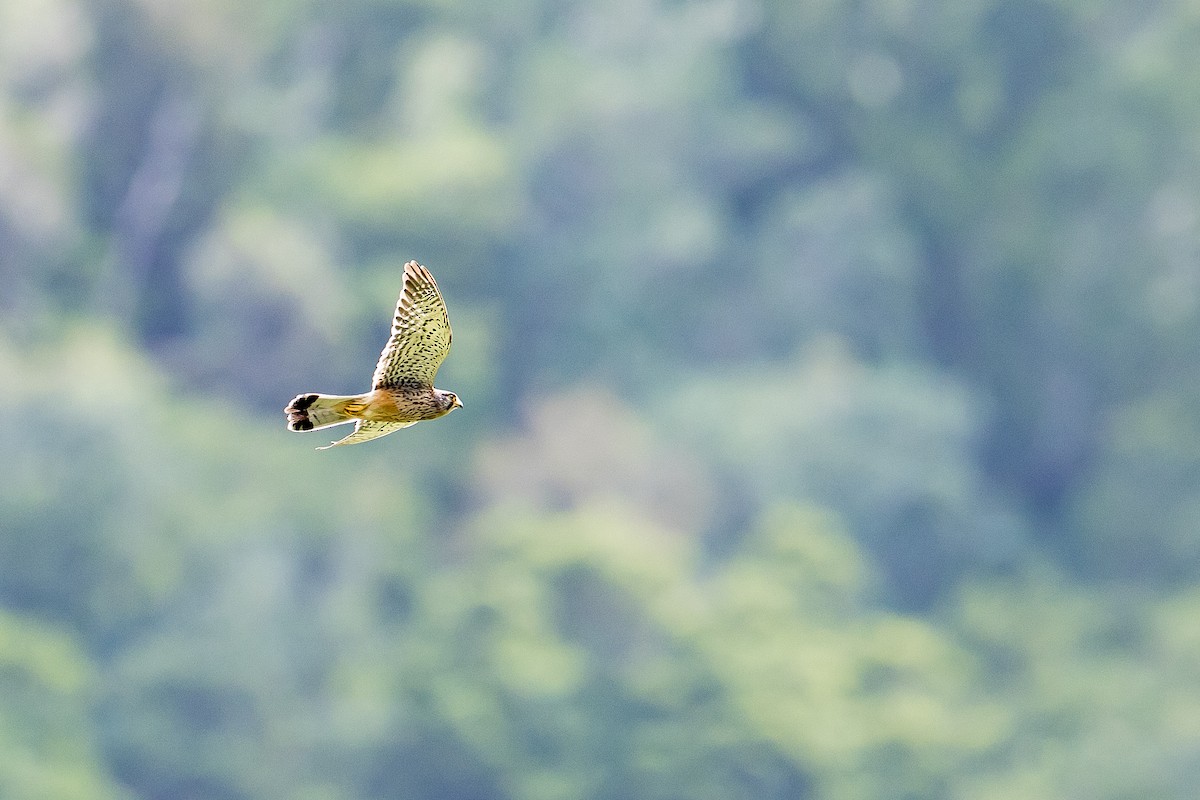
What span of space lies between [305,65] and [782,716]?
56.1 feet

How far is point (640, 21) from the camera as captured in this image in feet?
153

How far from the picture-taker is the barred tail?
765cm

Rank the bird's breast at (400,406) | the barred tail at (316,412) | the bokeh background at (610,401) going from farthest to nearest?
the bokeh background at (610,401), the bird's breast at (400,406), the barred tail at (316,412)

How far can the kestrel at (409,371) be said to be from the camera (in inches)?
314

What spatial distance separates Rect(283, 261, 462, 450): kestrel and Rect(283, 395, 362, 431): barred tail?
1cm

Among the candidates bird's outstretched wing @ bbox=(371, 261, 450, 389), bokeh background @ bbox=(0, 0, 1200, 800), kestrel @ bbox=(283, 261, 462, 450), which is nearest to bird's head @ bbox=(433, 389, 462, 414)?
kestrel @ bbox=(283, 261, 462, 450)

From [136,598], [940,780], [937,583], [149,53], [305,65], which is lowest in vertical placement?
[940,780]

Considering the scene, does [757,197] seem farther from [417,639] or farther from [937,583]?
[417,639]

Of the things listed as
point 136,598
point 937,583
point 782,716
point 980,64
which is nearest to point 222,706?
point 136,598

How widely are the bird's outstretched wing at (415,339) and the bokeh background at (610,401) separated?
23.6 m

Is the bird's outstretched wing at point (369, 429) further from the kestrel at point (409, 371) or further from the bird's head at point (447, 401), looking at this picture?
the bird's head at point (447, 401)

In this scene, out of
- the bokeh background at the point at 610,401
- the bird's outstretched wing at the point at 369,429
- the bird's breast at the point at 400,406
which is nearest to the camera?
the bird's breast at the point at 400,406

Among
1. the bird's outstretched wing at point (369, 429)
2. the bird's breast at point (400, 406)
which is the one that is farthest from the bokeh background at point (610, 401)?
the bird's breast at point (400, 406)

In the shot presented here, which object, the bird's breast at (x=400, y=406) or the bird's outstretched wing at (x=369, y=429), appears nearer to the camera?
the bird's breast at (x=400, y=406)
